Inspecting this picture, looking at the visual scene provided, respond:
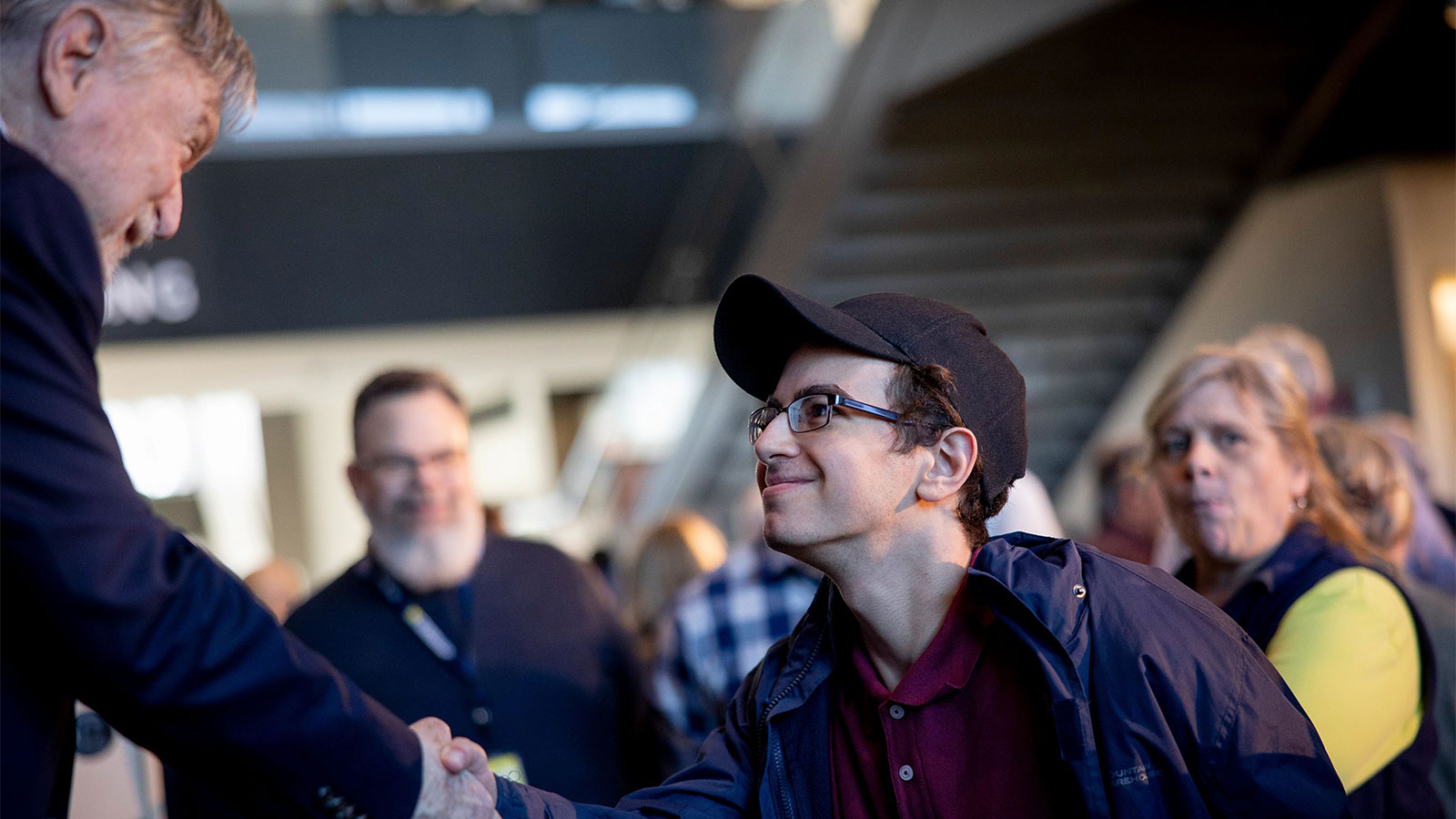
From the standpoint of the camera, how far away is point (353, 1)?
1016cm

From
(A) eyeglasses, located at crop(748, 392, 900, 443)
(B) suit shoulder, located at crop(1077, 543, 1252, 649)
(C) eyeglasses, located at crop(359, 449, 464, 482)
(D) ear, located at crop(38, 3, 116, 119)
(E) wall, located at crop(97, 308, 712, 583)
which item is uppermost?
(E) wall, located at crop(97, 308, 712, 583)

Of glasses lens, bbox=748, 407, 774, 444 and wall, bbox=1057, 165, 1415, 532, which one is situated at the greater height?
wall, bbox=1057, 165, 1415, 532

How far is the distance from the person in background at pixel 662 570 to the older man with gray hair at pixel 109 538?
8.61ft

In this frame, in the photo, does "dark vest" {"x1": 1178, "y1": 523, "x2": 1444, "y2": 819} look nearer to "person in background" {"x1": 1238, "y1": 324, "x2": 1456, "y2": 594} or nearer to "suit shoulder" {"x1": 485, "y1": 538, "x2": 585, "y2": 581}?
"person in background" {"x1": 1238, "y1": 324, "x2": 1456, "y2": 594}

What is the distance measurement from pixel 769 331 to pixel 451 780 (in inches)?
31.7

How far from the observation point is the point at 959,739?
67.4 inches

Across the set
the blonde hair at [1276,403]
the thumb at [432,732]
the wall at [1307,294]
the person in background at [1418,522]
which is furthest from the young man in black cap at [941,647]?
the wall at [1307,294]

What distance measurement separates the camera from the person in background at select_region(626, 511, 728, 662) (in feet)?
13.9

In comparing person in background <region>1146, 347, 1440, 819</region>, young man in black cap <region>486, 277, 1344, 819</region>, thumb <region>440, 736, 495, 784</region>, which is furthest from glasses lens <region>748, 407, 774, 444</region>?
person in background <region>1146, 347, 1440, 819</region>

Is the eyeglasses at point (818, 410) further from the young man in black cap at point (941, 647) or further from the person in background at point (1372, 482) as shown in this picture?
the person in background at point (1372, 482)

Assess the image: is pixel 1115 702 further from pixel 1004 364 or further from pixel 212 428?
pixel 212 428

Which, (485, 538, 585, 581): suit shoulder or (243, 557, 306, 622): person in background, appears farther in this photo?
(243, 557, 306, 622): person in background

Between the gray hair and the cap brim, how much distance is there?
723mm

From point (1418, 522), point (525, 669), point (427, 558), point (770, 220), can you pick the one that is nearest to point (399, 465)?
point (427, 558)
